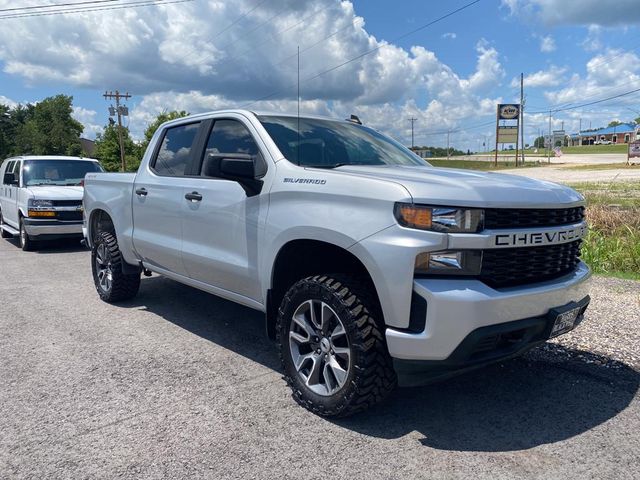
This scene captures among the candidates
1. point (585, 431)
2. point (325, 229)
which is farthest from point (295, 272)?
point (585, 431)

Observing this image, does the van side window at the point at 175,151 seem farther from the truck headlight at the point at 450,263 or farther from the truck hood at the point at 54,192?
the truck hood at the point at 54,192

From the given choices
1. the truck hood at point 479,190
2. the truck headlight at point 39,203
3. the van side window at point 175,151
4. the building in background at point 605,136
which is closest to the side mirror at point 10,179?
the truck headlight at point 39,203

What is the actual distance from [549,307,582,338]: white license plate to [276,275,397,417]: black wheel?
98 cm

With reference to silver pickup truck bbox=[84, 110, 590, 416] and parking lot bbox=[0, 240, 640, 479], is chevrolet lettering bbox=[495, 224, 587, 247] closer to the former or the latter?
silver pickup truck bbox=[84, 110, 590, 416]

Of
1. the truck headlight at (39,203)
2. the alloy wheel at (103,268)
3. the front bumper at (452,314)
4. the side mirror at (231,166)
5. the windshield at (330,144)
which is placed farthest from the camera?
the truck headlight at (39,203)

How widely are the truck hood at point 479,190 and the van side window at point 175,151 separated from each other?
195cm

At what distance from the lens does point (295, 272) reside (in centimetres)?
378

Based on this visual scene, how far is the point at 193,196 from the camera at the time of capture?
440 centimetres

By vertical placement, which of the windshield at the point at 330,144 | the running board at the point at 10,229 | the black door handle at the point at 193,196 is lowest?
the running board at the point at 10,229

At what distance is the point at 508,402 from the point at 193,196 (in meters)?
2.80

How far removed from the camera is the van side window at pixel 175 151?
15.9ft

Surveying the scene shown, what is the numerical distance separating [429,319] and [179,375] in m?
2.12

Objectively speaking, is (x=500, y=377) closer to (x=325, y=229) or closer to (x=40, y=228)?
(x=325, y=229)

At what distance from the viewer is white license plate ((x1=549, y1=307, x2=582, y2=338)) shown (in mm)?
3153
